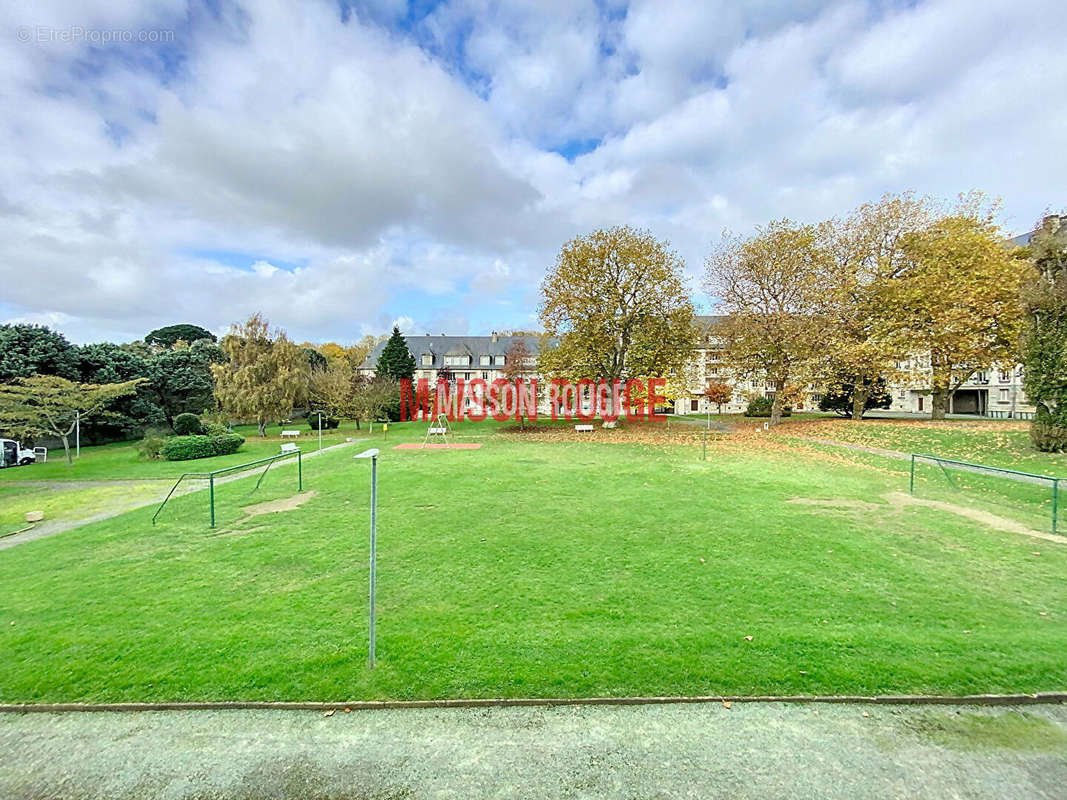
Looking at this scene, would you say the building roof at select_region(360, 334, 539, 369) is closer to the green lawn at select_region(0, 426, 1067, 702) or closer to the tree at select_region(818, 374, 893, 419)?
the tree at select_region(818, 374, 893, 419)

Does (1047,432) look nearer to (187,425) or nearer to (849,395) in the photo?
(849,395)

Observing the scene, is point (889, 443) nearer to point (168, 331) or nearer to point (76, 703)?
point (76, 703)

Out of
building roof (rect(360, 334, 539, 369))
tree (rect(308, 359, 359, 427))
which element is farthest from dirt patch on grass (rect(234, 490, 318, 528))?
building roof (rect(360, 334, 539, 369))

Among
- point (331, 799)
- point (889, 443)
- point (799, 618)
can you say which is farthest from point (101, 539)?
point (889, 443)

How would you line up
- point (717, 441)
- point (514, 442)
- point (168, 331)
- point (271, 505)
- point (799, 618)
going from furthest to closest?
1. point (168, 331)
2. point (514, 442)
3. point (717, 441)
4. point (271, 505)
5. point (799, 618)

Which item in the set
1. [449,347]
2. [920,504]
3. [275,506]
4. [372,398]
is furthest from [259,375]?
[920,504]

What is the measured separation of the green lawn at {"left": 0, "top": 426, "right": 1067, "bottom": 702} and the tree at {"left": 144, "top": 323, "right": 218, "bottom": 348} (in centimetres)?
7833

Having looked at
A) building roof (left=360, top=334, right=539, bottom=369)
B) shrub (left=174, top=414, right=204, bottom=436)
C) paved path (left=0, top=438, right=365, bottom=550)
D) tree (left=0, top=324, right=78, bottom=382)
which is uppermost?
building roof (left=360, top=334, right=539, bottom=369)

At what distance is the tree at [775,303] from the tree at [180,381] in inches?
1564

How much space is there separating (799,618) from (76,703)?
7708 millimetres

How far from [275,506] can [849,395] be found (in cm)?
4398

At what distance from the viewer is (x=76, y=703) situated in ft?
14.0

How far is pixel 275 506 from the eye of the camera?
478 inches

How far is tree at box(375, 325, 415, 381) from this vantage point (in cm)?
5256
